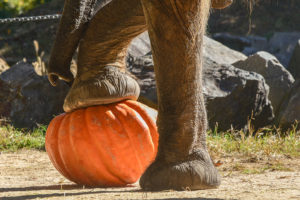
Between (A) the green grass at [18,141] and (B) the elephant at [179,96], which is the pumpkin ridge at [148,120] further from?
(A) the green grass at [18,141]

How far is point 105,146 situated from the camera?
2.90 m

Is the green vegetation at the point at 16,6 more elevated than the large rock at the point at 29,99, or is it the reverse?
the green vegetation at the point at 16,6

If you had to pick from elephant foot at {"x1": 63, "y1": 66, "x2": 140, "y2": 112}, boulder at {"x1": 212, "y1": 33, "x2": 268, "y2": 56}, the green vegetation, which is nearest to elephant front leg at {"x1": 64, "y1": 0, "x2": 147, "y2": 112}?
elephant foot at {"x1": 63, "y1": 66, "x2": 140, "y2": 112}

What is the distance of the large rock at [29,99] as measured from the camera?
575 cm

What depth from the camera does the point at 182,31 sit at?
2.48 metres

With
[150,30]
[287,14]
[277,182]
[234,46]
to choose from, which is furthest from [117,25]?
[287,14]

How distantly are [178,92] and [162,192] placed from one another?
1.47 ft

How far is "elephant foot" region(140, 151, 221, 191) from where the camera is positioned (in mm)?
2465

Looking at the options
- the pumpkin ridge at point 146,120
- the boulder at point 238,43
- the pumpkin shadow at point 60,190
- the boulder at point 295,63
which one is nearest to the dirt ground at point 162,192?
the pumpkin shadow at point 60,190

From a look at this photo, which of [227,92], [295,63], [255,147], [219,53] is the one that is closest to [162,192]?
[255,147]

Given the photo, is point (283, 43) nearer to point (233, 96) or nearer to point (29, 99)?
point (233, 96)

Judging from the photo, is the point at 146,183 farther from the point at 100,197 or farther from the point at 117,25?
the point at 117,25

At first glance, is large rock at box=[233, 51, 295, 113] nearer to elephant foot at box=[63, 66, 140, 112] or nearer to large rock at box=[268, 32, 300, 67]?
large rock at box=[268, 32, 300, 67]

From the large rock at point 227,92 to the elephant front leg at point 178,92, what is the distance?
276 centimetres
